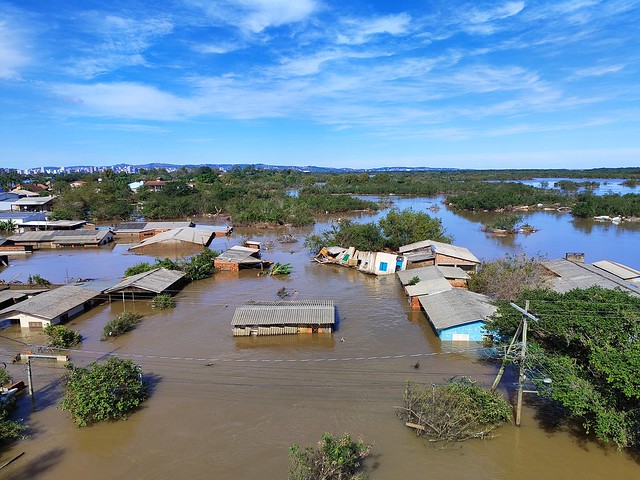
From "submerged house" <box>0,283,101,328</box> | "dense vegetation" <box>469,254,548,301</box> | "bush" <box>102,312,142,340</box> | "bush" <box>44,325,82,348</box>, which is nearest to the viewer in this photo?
"bush" <box>44,325,82,348</box>

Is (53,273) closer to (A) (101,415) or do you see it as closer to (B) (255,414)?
(A) (101,415)

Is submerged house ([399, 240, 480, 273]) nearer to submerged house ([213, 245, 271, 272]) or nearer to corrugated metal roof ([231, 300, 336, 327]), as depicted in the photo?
submerged house ([213, 245, 271, 272])

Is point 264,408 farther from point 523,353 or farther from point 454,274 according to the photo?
point 454,274

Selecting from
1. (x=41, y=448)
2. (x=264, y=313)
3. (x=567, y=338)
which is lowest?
(x=41, y=448)

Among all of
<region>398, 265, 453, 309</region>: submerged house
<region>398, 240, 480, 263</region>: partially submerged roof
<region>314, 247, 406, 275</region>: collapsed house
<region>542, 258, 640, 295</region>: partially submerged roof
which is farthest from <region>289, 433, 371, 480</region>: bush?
<region>398, 240, 480, 263</region>: partially submerged roof

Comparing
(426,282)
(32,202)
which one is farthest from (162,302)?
(32,202)

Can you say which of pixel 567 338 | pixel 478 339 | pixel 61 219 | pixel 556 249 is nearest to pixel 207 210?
pixel 61 219
